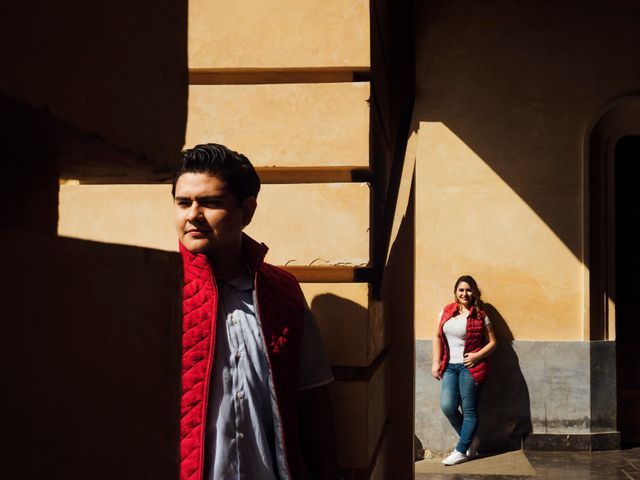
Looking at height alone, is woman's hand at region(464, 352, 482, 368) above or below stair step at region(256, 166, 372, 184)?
below

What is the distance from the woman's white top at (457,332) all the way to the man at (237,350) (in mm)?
6567

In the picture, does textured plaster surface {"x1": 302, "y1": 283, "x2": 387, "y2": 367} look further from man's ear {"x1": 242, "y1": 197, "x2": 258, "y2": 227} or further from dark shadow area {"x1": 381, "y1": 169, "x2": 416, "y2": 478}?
dark shadow area {"x1": 381, "y1": 169, "x2": 416, "y2": 478}

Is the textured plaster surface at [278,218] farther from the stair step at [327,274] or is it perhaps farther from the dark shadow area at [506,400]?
the dark shadow area at [506,400]

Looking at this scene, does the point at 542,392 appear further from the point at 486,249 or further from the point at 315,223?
the point at 315,223

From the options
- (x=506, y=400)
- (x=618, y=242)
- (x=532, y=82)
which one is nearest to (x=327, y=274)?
(x=506, y=400)

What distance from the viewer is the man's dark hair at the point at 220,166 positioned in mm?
2477

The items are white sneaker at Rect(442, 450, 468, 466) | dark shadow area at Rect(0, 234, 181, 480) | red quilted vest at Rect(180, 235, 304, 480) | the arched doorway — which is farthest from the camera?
the arched doorway

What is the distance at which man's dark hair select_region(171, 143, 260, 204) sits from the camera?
8.13 ft

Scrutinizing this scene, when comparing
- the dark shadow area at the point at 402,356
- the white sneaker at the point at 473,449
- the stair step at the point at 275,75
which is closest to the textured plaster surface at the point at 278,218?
the stair step at the point at 275,75

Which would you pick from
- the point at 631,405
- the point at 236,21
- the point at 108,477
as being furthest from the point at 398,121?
the point at 631,405

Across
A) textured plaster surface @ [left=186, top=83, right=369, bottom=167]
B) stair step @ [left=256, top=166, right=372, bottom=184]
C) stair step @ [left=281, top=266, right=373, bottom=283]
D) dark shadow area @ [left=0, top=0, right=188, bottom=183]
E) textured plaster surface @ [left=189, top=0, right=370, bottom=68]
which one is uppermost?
textured plaster surface @ [left=189, top=0, right=370, bottom=68]

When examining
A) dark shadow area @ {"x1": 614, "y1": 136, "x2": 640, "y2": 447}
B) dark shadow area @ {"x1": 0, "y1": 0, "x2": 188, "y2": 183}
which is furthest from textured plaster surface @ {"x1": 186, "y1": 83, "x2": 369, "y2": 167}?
dark shadow area @ {"x1": 614, "y1": 136, "x2": 640, "y2": 447}

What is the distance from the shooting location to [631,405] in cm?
1011

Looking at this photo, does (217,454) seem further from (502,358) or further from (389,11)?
(502,358)
